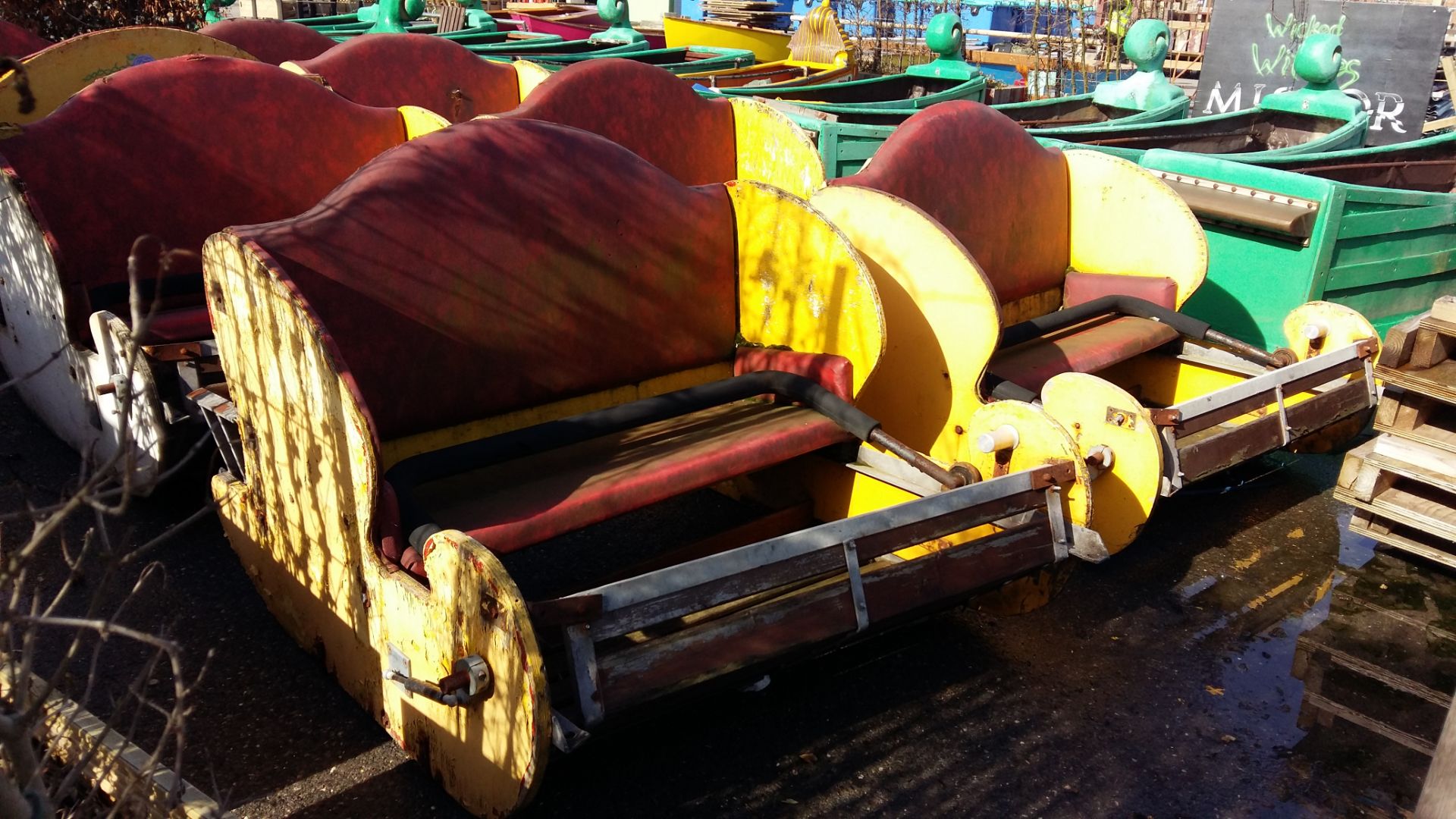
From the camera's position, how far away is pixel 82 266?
4.23m

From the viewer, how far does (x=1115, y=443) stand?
→ 147 inches

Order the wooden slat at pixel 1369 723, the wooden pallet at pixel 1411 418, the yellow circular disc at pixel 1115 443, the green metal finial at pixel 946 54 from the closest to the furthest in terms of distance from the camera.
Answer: the wooden slat at pixel 1369 723 < the yellow circular disc at pixel 1115 443 < the wooden pallet at pixel 1411 418 < the green metal finial at pixel 946 54

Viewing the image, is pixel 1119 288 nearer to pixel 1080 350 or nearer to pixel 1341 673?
pixel 1080 350

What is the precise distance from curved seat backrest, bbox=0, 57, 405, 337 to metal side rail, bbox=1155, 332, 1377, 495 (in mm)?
3568

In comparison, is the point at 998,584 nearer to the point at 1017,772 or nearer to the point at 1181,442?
the point at 1017,772

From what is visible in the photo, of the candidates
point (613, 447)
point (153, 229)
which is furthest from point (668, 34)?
point (613, 447)

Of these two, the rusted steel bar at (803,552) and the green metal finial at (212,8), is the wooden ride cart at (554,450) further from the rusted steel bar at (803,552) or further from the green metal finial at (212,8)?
the green metal finial at (212,8)

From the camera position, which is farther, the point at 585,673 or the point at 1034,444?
the point at 1034,444

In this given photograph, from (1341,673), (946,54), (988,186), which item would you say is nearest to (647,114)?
(988,186)

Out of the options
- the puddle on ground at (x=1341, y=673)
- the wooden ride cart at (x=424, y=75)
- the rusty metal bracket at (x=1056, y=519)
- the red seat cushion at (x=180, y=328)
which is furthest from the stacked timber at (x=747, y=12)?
the rusty metal bracket at (x=1056, y=519)

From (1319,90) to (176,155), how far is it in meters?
7.73

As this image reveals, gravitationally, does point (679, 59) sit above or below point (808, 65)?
above

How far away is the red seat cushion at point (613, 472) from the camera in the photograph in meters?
2.92

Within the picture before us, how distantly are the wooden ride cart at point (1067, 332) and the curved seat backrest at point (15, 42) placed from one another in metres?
5.85
